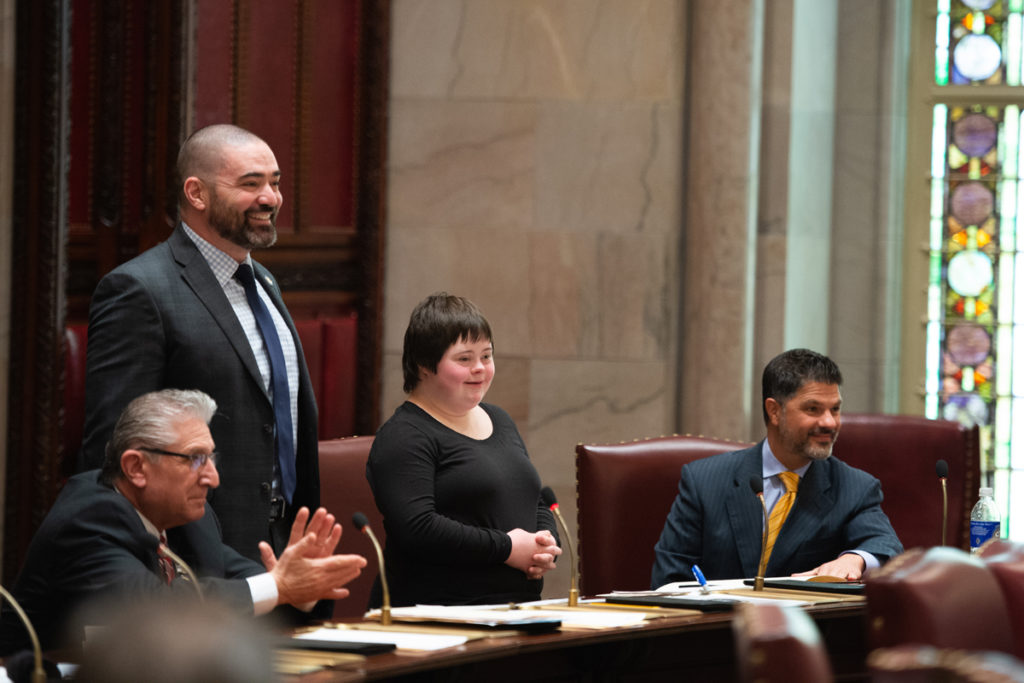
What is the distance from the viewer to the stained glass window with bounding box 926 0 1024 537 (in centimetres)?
711

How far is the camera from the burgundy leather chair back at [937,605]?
2613 millimetres

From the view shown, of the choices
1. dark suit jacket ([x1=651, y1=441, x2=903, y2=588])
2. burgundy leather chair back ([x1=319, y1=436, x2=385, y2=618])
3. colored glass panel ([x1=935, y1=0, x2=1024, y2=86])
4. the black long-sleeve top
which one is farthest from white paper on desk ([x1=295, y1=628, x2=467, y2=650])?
colored glass panel ([x1=935, y1=0, x2=1024, y2=86])

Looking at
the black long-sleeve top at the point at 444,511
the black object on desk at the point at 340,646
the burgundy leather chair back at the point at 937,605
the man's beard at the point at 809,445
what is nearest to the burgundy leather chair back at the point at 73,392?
the black long-sleeve top at the point at 444,511

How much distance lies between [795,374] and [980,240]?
302cm

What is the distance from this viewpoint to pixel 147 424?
3.21 m

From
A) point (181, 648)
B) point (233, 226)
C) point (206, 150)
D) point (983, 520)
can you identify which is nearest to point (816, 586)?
point (983, 520)

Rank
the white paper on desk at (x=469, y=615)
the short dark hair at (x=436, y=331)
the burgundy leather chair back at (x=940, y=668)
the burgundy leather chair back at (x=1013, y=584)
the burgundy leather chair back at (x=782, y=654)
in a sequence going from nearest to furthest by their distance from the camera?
the burgundy leather chair back at (x=940, y=668)
the burgundy leather chair back at (x=782, y=654)
the burgundy leather chair back at (x=1013, y=584)
the white paper on desk at (x=469, y=615)
the short dark hair at (x=436, y=331)

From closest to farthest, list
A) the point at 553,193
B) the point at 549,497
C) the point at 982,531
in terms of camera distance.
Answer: the point at 549,497, the point at 982,531, the point at 553,193

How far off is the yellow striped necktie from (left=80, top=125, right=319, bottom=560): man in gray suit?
134 cm

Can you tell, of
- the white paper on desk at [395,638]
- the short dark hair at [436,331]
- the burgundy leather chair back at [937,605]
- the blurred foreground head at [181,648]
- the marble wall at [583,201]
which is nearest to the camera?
the blurred foreground head at [181,648]

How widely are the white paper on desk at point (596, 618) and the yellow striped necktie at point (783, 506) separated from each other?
2.79 feet

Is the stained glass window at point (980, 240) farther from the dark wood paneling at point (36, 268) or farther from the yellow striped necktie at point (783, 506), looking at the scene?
the dark wood paneling at point (36, 268)

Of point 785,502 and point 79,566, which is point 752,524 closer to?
point 785,502

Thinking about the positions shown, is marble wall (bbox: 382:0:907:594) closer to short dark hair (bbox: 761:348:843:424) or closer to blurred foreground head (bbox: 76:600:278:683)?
short dark hair (bbox: 761:348:843:424)
